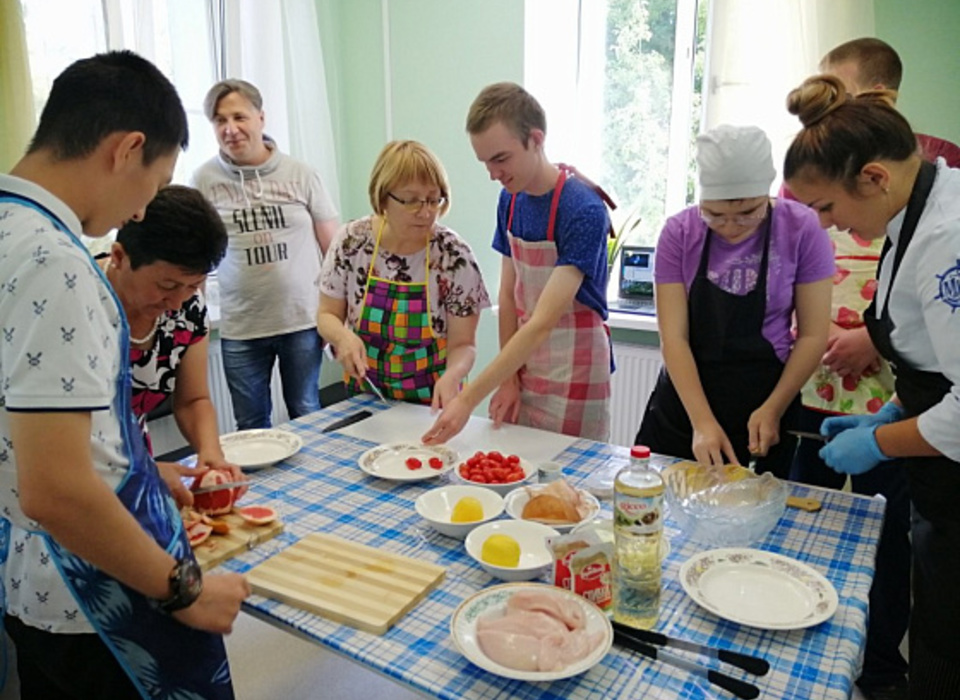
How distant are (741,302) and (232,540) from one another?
1172 mm

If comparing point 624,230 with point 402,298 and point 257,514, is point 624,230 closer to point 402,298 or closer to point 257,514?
point 402,298

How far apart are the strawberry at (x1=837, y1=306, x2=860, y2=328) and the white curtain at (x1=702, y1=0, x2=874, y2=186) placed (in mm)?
1120

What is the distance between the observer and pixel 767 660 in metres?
0.93

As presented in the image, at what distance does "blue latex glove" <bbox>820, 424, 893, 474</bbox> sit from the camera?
4.08 feet

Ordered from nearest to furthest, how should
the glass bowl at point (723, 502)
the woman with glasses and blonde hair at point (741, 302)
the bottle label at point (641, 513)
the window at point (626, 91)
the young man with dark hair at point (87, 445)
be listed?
the young man with dark hair at point (87, 445), the bottle label at point (641, 513), the glass bowl at point (723, 502), the woman with glasses and blonde hair at point (741, 302), the window at point (626, 91)

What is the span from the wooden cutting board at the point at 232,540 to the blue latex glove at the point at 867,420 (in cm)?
113

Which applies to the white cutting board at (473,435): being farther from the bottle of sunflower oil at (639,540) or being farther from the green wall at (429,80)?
the green wall at (429,80)

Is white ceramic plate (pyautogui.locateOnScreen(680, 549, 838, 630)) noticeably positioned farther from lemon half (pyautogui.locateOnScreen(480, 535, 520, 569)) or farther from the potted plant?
the potted plant

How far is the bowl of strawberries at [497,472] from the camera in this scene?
1.42m

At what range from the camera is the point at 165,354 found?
142 cm

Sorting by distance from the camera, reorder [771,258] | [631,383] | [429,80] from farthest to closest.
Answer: [429,80] < [631,383] < [771,258]

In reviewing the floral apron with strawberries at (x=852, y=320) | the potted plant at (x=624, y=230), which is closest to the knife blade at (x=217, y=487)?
the floral apron with strawberries at (x=852, y=320)

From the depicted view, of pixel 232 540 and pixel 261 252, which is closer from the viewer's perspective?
pixel 232 540

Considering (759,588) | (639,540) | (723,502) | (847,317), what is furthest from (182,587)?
(847,317)
